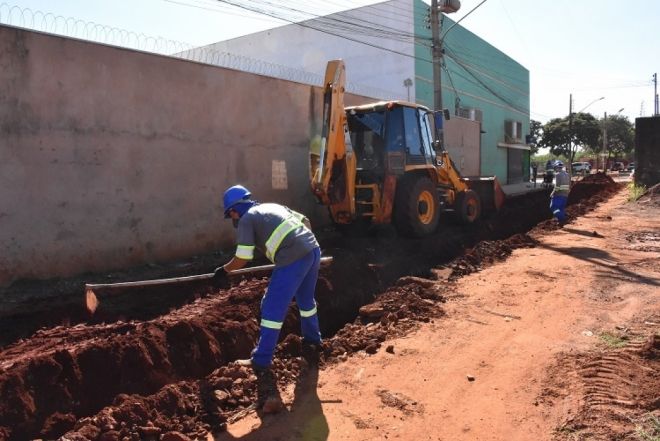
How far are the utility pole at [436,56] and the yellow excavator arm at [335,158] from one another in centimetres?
700

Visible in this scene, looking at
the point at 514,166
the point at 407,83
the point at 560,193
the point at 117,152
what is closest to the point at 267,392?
the point at 117,152

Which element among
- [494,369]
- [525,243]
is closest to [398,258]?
[525,243]

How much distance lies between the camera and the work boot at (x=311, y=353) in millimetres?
4512

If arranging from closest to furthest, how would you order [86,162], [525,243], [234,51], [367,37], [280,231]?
[280,231] → [86,162] → [525,243] → [367,37] → [234,51]

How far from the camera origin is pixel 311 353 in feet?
15.1

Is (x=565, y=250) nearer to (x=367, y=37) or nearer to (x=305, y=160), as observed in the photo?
(x=305, y=160)

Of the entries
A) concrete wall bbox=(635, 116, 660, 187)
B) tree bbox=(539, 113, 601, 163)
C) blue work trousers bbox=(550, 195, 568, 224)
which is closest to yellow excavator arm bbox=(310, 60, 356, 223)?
blue work trousers bbox=(550, 195, 568, 224)

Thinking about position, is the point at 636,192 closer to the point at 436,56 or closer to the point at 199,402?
the point at 436,56

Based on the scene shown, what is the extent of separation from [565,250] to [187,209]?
6808 millimetres

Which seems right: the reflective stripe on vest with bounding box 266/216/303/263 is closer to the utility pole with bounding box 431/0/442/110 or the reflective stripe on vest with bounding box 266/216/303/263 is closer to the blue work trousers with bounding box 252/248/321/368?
the blue work trousers with bounding box 252/248/321/368

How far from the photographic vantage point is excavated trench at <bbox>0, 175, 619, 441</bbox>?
140 inches

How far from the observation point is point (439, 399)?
385cm

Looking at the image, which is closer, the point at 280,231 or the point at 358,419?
the point at 358,419

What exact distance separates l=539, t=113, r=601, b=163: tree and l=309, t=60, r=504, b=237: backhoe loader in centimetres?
4450
